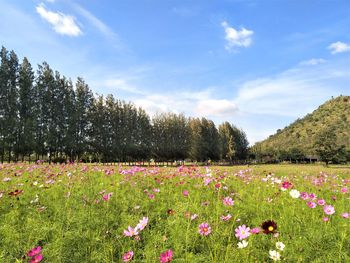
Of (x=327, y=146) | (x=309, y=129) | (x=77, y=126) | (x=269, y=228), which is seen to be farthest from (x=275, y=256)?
(x=309, y=129)

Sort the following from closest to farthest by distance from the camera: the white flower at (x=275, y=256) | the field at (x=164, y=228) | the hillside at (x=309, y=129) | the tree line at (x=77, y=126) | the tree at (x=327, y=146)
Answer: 1. the white flower at (x=275, y=256)
2. the field at (x=164, y=228)
3. the tree line at (x=77, y=126)
4. the tree at (x=327, y=146)
5. the hillside at (x=309, y=129)

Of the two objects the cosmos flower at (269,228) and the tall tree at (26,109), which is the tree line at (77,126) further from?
the cosmos flower at (269,228)

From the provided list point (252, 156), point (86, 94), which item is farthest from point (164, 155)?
point (252, 156)

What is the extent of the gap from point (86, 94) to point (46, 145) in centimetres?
1201

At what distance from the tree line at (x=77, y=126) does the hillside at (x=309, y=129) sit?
31794mm

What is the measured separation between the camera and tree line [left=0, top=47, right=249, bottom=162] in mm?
35812

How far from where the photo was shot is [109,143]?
165ft

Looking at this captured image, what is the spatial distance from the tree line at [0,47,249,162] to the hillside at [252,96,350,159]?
1252 inches

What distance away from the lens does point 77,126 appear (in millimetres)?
45188

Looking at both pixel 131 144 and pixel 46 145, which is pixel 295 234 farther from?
pixel 131 144

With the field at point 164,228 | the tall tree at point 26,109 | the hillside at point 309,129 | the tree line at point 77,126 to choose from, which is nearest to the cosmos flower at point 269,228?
the field at point 164,228

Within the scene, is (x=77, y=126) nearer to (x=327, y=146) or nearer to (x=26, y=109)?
(x=26, y=109)

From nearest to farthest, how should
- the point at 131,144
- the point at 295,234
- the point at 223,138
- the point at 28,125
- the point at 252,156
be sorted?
the point at 295,234 → the point at 28,125 → the point at 131,144 → the point at 223,138 → the point at 252,156

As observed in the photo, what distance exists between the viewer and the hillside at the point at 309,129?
9000cm
